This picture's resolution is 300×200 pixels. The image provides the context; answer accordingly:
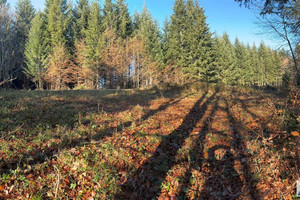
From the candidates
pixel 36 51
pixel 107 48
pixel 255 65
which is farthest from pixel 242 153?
pixel 255 65

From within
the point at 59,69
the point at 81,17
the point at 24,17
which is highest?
the point at 24,17

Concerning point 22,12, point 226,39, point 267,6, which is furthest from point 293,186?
point 226,39

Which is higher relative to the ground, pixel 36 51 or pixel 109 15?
pixel 109 15

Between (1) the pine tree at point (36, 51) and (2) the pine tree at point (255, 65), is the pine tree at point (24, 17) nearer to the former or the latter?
(1) the pine tree at point (36, 51)

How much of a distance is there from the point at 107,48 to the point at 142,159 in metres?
25.0

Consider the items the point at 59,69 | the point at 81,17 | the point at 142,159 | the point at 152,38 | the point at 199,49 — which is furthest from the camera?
the point at 152,38

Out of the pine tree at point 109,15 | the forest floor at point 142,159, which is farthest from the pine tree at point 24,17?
the forest floor at point 142,159

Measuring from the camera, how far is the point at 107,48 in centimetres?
2675

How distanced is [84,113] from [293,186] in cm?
685

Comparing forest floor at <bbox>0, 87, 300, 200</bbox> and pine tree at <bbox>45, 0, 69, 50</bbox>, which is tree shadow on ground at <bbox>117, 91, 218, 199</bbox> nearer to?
forest floor at <bbox>0, 87, 300, 200</bbox>

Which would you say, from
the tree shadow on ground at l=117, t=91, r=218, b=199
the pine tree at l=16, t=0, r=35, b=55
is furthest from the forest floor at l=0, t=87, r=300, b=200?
the pine tree at l=16, t=0, r=35, b=55

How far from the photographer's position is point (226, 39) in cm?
5025

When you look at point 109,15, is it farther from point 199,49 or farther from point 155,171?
point 155,171

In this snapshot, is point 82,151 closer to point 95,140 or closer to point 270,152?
point 95,140
